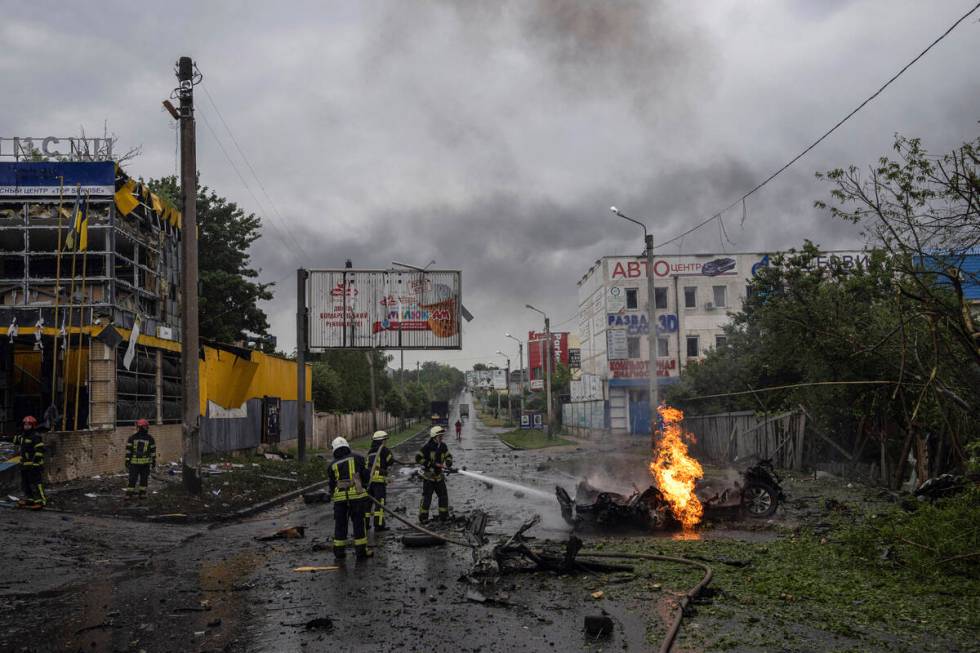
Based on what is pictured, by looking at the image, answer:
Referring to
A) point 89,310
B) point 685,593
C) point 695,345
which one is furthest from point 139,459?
point 695,345

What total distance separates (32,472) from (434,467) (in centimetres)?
762

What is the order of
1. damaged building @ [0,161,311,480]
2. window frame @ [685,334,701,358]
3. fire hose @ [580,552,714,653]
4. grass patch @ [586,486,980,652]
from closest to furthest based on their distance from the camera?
fire hose @ [580,552,714,653], grass patch @ [586,486,980,652], damaged building @ [0,161,311,480], window frame @ [685,334,701,358]

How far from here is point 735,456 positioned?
26.4m

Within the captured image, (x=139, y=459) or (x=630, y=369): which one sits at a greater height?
(x=630, y=369)

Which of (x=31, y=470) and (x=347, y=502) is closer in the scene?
(x=347, y=502)

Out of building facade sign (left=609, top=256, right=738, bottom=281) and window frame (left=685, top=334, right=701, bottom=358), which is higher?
building facade sign (left=609, top=256, right=738, bottom=281)

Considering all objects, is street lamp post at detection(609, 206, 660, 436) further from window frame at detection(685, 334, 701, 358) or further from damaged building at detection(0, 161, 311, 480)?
window frame at detection(685, 334, 701, 358)

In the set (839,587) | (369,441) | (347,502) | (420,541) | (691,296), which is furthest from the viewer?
(691,296)

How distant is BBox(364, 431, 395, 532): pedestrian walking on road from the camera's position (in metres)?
11.7

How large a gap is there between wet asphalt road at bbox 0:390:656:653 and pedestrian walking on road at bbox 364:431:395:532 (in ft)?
1.17

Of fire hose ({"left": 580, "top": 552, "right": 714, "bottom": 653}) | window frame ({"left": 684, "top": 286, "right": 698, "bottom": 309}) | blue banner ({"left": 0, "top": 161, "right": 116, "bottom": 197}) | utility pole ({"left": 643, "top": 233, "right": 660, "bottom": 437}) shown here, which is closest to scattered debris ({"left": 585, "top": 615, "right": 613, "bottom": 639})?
fire hose ({"left": 580, "top": 552, "right": 714, "bottom": 653})

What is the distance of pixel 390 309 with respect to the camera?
97.5ft

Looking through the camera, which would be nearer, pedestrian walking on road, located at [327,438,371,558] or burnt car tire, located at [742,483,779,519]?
pedestrian walking on road, located at [327,438,371,558]

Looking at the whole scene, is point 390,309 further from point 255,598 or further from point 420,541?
point 255,598
